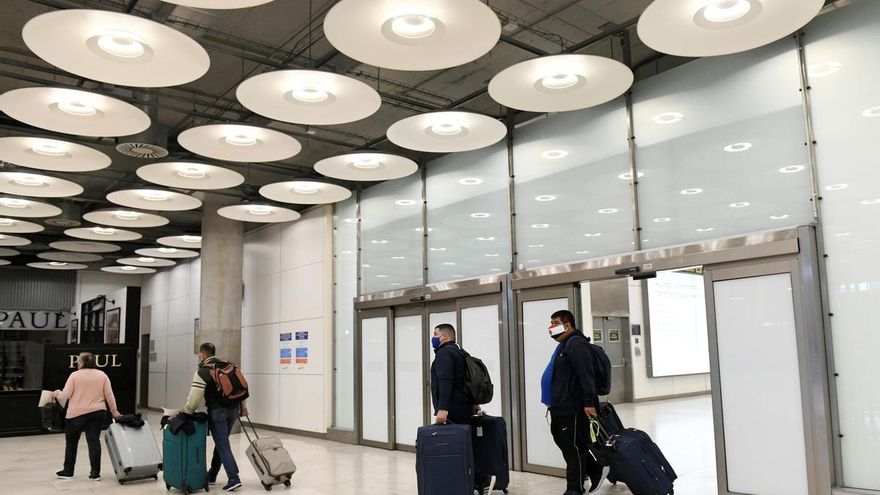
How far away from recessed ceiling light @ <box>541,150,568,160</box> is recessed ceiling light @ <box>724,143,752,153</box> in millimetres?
2332

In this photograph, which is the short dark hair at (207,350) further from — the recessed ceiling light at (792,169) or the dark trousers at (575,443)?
the recessed ceiling light at (792,169)

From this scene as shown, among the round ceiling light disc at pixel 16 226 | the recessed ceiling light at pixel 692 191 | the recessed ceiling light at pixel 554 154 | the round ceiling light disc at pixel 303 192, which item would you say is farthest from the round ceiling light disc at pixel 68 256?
the recessed ceiling light at pixel 692 191

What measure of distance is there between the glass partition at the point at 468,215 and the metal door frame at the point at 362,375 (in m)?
1.25

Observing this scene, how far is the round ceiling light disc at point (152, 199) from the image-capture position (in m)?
11.8

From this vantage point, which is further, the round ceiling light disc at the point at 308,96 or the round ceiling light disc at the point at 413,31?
the round ceiling light disc at the point at 308,96

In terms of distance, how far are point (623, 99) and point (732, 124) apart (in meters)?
1.55

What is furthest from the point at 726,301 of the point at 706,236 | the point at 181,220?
the point at 181,220

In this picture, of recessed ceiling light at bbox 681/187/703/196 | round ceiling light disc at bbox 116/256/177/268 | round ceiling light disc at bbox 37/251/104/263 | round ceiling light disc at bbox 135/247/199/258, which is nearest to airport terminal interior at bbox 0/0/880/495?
recessed ceiling light at bbox 681/187/703/196

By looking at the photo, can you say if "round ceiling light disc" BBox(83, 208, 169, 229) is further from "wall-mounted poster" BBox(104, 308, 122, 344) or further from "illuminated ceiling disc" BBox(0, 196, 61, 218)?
"wall-mounted poster" BBox(104, 308, 122, 344)

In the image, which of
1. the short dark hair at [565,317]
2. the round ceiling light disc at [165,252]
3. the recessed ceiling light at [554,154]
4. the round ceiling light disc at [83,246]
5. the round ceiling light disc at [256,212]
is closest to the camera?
the short dark hair at [565,317]

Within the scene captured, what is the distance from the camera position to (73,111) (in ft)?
25.6

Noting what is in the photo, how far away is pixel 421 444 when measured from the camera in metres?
6.56

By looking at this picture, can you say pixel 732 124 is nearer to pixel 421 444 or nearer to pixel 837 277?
pixel 837 277

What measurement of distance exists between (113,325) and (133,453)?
1403 centimetres
